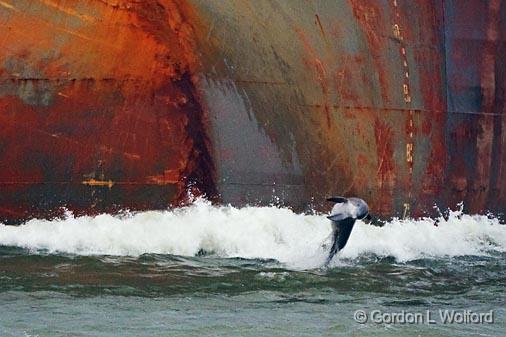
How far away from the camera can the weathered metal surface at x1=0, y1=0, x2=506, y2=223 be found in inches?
390

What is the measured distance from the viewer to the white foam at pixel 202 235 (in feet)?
32.7

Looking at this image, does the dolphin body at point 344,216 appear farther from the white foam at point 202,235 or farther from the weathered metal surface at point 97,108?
the weathered metal surface at point 97,108

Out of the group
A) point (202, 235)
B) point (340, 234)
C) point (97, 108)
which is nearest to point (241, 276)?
point (202, 235)

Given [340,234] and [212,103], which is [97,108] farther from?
[340,234]

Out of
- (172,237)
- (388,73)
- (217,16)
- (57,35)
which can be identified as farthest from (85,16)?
(388,73)

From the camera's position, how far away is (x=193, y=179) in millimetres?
10242

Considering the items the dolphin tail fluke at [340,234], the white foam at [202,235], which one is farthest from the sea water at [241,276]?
the dolphin tail fluke at [340,234]

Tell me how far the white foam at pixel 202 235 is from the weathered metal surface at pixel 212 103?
15 cm

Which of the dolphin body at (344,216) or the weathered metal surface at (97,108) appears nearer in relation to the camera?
the dolphin body at (344,216)

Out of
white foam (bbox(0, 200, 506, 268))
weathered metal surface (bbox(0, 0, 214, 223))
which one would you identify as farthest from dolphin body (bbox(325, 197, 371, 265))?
weathered metal surface (bbox(0, 0, 214, 223))

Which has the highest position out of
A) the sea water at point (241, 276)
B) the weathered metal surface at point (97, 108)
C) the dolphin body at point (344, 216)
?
the weathered metal surface at point (97, 108)

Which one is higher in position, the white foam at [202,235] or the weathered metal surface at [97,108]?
the weathered metal surface at [97,108]

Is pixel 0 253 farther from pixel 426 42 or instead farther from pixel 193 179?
pixel 426 42

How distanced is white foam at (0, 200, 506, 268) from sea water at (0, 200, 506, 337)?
12 mm
